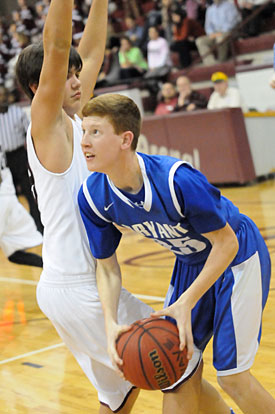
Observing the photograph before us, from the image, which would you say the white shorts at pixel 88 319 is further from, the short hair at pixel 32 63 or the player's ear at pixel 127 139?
the short hair at pixel 32 63

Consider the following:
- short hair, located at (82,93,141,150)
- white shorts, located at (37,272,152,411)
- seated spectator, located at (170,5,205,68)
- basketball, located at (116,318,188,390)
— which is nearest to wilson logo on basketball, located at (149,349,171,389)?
basketball, located at (116,318,188,390)

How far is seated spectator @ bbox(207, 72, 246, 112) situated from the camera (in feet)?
35.8

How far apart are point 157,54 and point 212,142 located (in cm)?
425

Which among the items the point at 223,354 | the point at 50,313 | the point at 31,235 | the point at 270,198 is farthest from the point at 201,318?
the point at 270,198

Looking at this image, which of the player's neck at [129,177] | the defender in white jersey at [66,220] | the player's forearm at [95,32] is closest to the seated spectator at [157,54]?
the player's forearm at [95,32]

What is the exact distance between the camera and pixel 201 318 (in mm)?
2676

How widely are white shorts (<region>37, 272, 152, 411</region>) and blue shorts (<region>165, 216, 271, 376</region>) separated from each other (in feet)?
0.91

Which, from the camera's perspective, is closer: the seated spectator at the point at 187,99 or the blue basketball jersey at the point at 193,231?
the blue basketball jersey at the point at 193,231

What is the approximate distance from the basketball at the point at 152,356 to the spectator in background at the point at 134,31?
13234 millimetres

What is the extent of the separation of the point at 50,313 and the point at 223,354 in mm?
738

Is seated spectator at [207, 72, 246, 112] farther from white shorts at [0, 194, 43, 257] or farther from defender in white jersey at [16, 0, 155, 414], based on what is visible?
defender in white jersey at [16, 0, 155, 414]

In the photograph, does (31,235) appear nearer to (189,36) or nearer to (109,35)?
(189,36)

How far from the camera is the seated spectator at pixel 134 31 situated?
1499cm

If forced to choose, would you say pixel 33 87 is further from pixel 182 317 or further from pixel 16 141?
pixel 16 141
